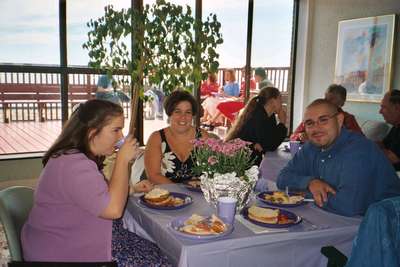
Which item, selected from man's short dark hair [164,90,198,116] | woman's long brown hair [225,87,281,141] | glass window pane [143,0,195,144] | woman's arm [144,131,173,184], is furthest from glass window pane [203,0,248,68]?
woman's arm [144,131,173,184]

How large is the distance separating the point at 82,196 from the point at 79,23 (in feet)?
9.89

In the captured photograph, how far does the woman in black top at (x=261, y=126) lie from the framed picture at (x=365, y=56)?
1.46 metres

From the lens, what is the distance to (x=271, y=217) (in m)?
1.45

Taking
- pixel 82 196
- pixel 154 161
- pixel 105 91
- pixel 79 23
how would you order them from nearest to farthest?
pixel 82 196
pixel 154 161
pixel 79 23
pixel 105 91

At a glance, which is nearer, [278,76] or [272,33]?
[272,33]

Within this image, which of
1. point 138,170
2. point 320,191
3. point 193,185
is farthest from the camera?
point 138,170

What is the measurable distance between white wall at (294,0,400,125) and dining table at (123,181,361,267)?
2982mm

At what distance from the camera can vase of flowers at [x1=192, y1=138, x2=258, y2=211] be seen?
1.49 metres

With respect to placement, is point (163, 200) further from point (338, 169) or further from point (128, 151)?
point (338, 169)

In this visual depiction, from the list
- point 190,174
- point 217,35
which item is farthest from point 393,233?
point 217,35

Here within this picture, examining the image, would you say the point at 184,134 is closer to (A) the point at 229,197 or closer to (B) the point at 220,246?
(A) the point at 229,197

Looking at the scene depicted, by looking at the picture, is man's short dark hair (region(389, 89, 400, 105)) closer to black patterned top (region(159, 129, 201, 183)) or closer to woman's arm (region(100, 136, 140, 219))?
black patterned top (region(159, 129, 201, 183))

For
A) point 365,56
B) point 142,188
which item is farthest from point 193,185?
point 365,56

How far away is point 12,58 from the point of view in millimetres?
3682
